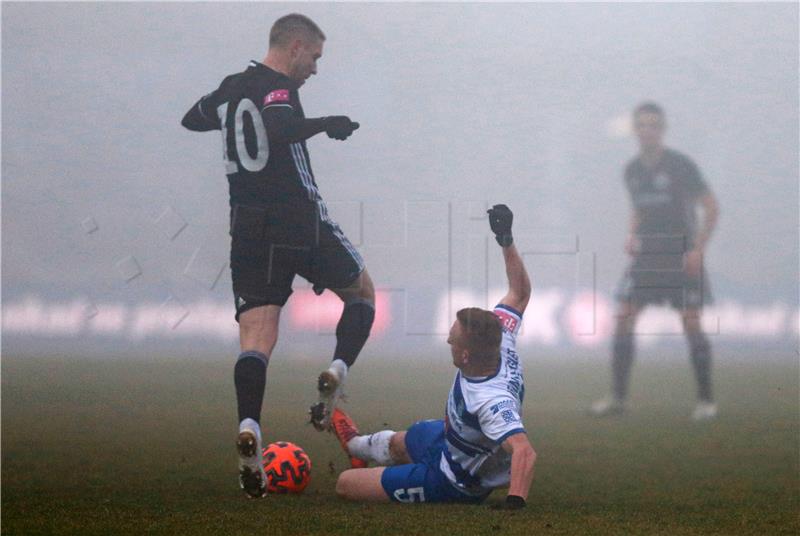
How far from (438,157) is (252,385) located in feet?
6.58

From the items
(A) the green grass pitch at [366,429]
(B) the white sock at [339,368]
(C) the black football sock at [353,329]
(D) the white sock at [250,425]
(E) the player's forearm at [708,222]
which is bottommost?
(A) the green grass pitch at [366,429]

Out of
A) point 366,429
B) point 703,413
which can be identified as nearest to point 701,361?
point 703,413

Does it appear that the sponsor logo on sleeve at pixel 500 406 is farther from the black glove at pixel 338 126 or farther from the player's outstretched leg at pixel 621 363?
the player's outstretched leg at pixel 621 363

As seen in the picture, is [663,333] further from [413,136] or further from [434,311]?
[413,136]

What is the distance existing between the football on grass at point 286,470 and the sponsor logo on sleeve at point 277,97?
1.24m

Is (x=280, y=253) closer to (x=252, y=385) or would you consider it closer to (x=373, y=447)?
(x=252, y=385)

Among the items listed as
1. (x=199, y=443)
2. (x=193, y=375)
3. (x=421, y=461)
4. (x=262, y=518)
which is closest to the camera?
(x=262, y=518)

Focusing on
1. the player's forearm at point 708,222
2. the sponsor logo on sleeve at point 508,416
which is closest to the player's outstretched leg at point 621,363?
the player's forearm at point 708,222

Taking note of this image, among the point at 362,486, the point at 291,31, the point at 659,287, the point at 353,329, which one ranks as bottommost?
the point at 362,486

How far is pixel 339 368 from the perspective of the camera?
13.9ft

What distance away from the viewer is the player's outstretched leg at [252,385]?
381cm

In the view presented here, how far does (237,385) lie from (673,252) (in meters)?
2.49

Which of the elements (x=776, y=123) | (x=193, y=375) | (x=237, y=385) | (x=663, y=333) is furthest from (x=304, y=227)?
(x=776, y=123)

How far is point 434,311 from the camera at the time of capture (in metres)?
5.81
